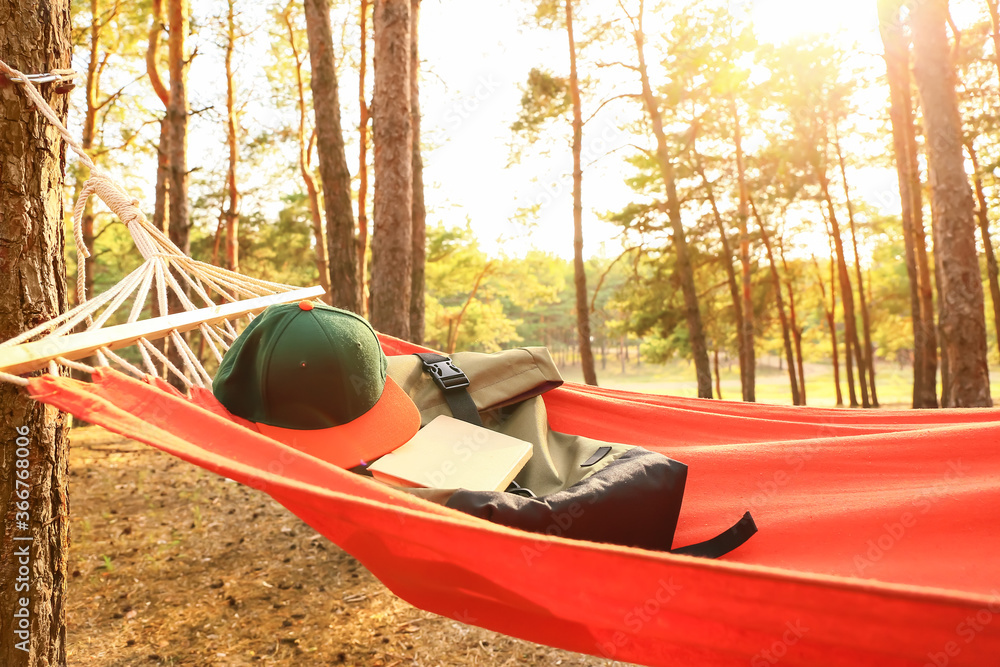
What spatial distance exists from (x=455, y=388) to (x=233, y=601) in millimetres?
1355

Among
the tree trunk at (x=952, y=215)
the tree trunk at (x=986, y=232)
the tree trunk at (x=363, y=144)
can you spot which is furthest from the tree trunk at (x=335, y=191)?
the tree trunk at (x=986, y=232)

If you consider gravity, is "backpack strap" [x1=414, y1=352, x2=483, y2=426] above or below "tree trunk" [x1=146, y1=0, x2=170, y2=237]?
below

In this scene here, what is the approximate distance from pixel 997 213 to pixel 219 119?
35.6 ft

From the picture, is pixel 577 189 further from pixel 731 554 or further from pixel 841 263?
pixel 731 554

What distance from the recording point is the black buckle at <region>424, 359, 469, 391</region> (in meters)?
1.31

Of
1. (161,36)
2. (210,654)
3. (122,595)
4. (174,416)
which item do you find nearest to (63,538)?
(174,416)

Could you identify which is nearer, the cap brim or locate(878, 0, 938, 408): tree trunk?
the cap brim

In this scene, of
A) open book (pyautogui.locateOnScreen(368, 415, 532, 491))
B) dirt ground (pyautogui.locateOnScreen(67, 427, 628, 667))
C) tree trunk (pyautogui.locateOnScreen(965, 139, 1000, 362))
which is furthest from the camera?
tree trunk (pyautogui.locateOnScreen(965, 139, 1000, 362))

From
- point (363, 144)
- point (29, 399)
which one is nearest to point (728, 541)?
point (29, 399)

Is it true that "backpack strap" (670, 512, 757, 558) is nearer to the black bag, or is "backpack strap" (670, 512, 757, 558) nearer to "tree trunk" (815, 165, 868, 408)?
the black bag

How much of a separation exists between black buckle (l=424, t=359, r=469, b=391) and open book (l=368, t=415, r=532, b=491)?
10 cm

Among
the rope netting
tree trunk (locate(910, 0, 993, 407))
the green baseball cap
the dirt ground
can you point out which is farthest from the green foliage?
the green baseball cap

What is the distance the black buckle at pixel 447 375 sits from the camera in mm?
1306

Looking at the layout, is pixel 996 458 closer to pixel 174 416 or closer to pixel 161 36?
pixel 174 416
